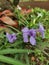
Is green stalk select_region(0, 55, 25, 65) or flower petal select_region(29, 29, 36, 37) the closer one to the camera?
→ green stalk select_region(0, 55, 25, 65)

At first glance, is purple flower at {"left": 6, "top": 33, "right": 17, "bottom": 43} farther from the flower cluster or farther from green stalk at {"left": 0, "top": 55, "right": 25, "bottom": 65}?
green stalk at {"left": 0, "top": 55, "right": 25, "bottom": 65}

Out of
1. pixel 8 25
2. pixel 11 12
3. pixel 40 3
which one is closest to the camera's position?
pixel 8 25

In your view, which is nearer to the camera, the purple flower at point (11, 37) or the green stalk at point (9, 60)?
the green stalk at point (9, 60)

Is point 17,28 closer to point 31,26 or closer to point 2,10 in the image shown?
point 31,26

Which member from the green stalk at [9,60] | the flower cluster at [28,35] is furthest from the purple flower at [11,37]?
the green stalk at [9,60]

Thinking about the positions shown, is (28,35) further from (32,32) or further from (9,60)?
(9,60)

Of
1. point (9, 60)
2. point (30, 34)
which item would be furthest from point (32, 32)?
point (9, 60)

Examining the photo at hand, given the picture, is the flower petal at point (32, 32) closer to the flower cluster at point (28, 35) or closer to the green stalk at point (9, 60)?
the flower cluster at point (28, 35)

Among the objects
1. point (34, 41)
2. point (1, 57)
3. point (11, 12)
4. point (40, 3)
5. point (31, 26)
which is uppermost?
point (40, 3)

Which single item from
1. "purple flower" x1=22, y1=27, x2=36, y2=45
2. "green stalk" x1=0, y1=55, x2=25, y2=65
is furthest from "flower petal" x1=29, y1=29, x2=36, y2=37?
"green stalk" x1=0, y1=55, x2=25, y2=65

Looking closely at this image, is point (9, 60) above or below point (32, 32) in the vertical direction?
below

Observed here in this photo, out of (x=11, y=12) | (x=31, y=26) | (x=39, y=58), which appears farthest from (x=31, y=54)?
(x=11, y=12)
